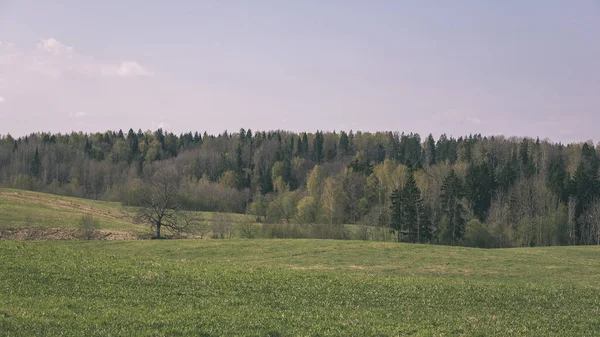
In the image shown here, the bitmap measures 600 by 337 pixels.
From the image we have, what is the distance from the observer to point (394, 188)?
100188 millimetres

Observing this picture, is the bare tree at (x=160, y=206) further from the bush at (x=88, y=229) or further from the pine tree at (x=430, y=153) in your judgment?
the pine tree at (x=430, y=153)

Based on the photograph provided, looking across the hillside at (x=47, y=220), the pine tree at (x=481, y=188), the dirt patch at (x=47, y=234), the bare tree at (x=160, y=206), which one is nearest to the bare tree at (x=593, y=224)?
the pine tree at (x=481, y=188)

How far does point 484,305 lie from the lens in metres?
20.8

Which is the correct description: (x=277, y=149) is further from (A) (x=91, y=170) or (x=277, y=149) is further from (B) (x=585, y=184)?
(B) (x=585, y=184)

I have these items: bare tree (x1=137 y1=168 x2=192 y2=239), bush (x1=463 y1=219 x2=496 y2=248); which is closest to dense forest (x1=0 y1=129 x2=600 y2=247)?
bush (x1=463 y1=219 x2=496 y2=248)

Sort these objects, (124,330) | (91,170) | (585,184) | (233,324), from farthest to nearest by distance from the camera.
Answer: (91,170)
(585,184)
(233,324)
(124,330)

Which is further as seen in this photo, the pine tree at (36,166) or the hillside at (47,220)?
the pine tree at (36,166)

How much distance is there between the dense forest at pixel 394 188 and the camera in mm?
90000

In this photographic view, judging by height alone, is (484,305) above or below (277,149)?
below

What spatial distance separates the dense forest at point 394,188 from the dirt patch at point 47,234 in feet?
62.4

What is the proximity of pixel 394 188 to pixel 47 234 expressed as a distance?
6206 cm

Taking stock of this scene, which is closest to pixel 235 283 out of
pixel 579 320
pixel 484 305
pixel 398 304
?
pixel 398 304

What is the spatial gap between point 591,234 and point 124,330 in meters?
104

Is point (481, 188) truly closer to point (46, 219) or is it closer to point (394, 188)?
point (394, 188)
